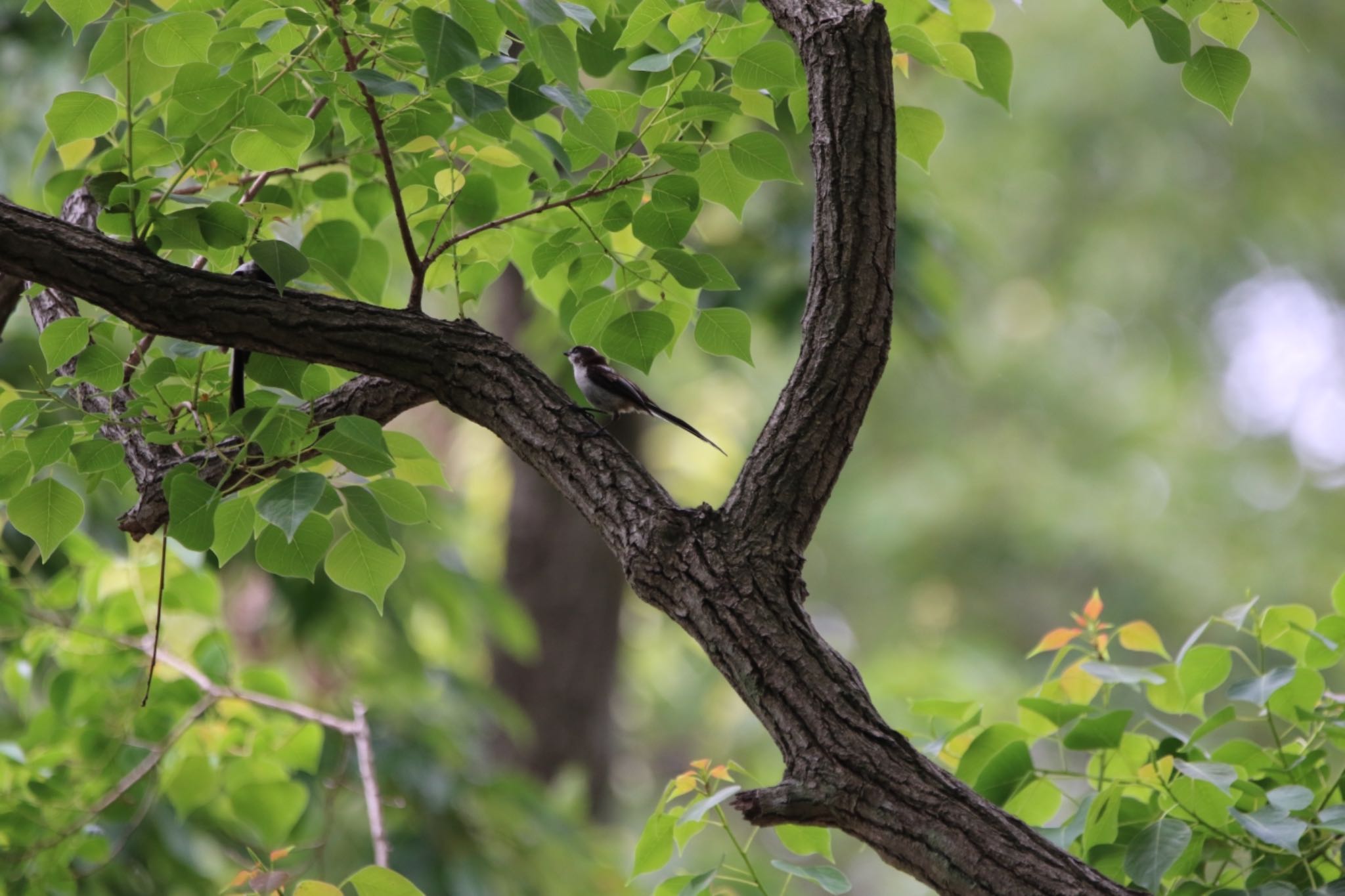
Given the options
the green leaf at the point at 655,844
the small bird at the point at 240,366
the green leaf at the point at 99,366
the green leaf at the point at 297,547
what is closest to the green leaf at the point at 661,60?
the small bird at the point at 240,366

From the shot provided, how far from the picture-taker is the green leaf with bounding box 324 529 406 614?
1.72 m

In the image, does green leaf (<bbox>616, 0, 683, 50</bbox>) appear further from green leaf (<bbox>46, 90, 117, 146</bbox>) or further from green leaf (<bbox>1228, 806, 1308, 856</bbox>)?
green leaf (<bbox>1228, 806, 1308, 856</bbox>)

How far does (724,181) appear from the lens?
1.81 meters

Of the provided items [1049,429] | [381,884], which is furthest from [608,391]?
[1049,429]

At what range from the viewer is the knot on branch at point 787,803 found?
1.57 m

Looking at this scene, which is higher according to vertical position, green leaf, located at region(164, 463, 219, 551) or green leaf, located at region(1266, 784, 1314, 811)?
green leaf, located at region(164, 463, 219, 551)

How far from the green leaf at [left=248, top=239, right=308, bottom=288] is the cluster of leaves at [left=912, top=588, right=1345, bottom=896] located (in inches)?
49.5

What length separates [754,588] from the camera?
1.67m

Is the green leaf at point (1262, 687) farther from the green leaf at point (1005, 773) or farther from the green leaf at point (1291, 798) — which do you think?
the green leaf at point (1005, 773)

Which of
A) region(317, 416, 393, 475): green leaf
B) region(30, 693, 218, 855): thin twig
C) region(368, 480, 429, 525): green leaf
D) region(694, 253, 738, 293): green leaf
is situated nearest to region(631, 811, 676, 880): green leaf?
region(368, 480, 429, 525): green leaf

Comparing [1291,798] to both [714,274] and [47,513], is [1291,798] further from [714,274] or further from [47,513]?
[47,513]

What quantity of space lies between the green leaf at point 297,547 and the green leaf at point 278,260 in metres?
0.34

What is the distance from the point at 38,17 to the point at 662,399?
5908 millimetres

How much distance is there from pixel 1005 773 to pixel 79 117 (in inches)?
67.1
